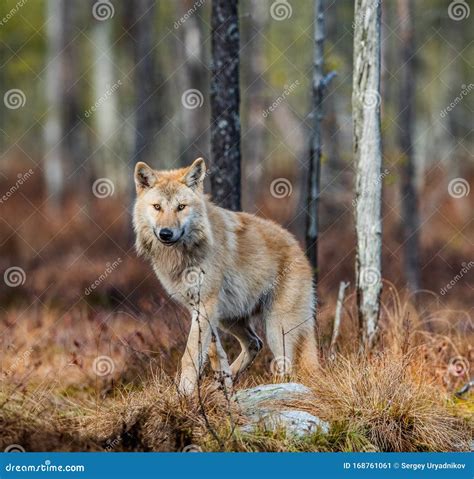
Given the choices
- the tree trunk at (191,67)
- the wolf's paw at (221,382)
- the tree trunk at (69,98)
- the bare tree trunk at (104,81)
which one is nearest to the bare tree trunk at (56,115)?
the tree trunk at (69,98)

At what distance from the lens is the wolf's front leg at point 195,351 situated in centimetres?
654

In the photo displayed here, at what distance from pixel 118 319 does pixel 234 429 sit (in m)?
4.63

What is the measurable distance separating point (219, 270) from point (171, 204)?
0.76 metres

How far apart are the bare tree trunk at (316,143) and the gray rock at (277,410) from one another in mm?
2670

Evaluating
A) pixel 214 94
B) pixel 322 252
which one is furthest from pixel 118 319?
pixel 322 252

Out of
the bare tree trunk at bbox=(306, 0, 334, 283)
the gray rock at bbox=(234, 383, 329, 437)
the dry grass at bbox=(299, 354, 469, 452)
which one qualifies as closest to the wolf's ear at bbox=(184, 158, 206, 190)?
the gray rock at bbox=(234, 383, 329, 437)

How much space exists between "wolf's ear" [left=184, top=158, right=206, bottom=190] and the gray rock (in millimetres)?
1787

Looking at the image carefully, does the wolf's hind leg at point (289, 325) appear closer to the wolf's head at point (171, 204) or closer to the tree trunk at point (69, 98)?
the wolf's head at point (171, 204)

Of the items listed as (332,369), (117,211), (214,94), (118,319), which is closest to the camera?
(332,369)

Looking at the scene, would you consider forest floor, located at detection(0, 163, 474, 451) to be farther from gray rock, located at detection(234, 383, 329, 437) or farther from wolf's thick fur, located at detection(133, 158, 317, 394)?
wolf's thick fur, located at detection(133, 158, 317, 394)

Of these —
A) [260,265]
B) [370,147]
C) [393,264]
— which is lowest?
[393,264]

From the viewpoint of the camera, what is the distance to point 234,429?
582 cm

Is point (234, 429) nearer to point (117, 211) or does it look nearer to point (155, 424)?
point (155, 424)

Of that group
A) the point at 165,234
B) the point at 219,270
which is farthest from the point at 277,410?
the point at 165,234
